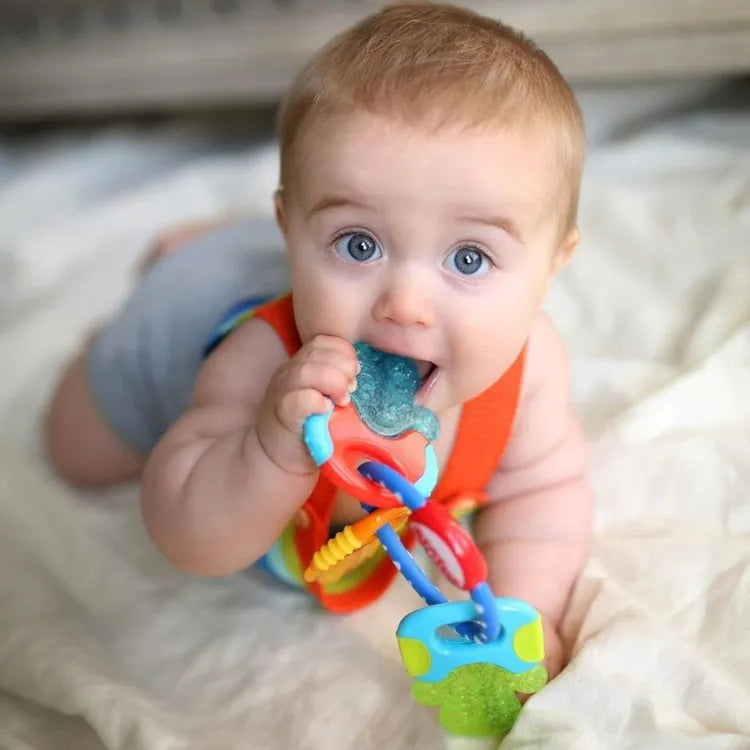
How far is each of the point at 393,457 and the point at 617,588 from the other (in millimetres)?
263

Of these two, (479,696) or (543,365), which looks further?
(543,365)

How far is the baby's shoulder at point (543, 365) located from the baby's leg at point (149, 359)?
0.24 metres

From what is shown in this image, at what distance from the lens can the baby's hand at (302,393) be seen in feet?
1.97

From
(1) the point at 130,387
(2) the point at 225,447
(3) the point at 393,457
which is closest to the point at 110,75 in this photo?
(1) the point at 130,387

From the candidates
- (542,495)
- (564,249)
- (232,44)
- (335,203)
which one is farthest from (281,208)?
(232,44)

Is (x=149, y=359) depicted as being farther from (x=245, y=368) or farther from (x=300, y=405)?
(x=300, y=405)

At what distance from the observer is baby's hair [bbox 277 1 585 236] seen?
2.00 ft

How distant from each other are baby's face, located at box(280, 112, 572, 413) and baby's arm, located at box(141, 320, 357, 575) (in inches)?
1.6

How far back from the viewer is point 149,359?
936mm

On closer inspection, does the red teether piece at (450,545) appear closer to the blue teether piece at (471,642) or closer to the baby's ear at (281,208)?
the blue teether piece at (471,642)

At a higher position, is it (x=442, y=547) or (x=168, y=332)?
(x=442, y=547)

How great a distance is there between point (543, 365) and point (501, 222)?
8.6 inches

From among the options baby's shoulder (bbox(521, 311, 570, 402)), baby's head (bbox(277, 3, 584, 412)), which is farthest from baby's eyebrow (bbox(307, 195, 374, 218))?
baby's shoulder (bbox(521, 311, 570, 402))

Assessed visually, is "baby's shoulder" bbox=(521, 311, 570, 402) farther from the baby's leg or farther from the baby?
the baby's leg
